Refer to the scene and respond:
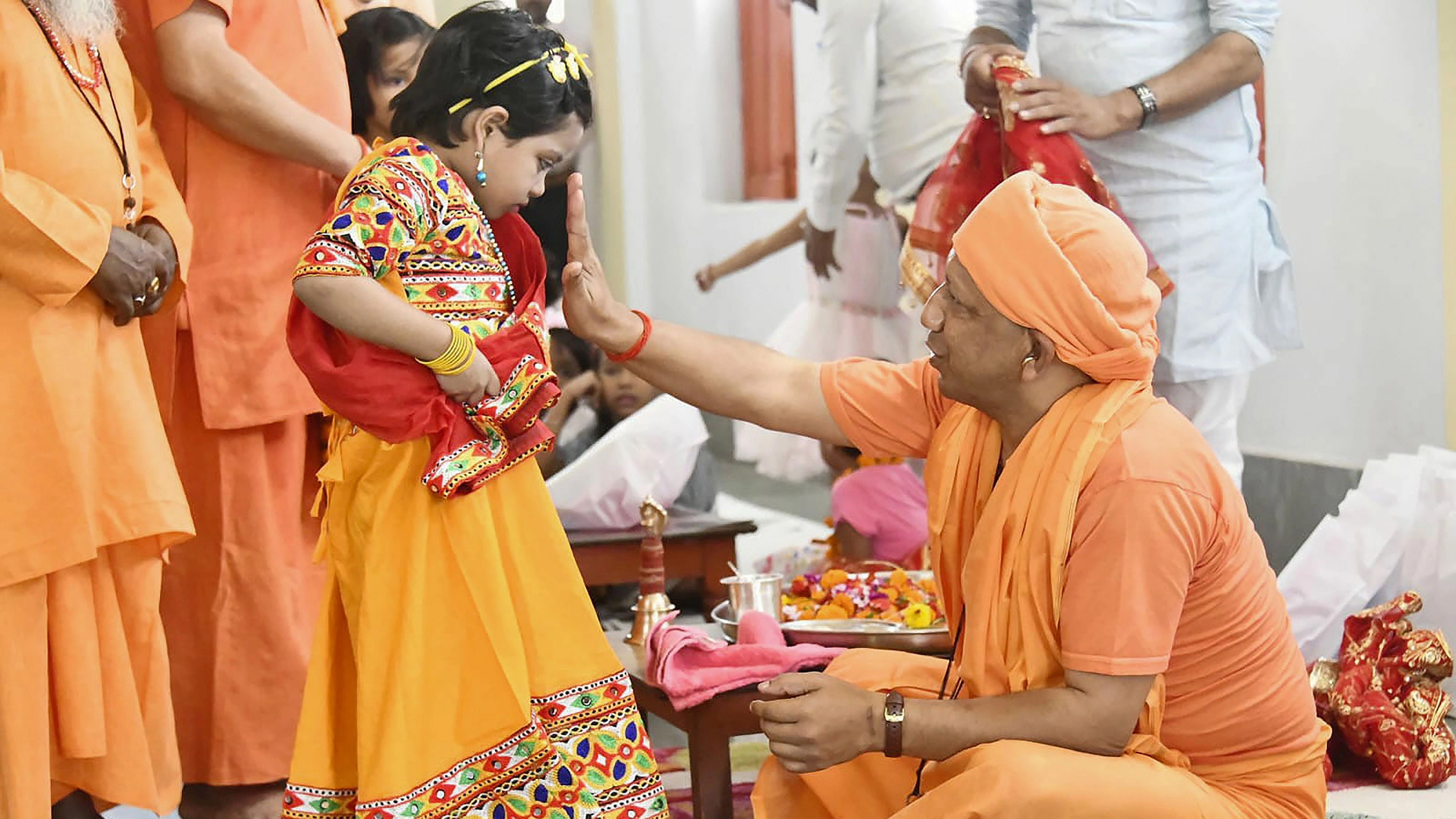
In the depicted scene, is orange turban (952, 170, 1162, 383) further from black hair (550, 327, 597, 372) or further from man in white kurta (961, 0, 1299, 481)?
black hair (550, 327, 597, 372)

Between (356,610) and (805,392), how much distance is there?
2.62 ft

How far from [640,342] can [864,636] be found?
32.3 inches

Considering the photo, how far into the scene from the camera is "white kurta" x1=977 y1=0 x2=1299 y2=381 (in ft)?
12.5

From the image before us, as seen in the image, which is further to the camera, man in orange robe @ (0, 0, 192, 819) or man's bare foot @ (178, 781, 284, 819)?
man's bare foot @ (178, 781, 284, 819)

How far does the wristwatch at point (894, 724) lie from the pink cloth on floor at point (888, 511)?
94.4 inches

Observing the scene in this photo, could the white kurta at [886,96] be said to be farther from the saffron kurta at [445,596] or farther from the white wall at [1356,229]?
the saffron kurta at [445,596]

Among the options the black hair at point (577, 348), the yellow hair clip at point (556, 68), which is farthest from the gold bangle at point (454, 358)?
the black hair at point (577, 348)

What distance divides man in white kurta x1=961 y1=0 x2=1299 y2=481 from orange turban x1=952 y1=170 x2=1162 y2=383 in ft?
6.03

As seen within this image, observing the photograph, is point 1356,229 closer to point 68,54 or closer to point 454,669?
point 454,669

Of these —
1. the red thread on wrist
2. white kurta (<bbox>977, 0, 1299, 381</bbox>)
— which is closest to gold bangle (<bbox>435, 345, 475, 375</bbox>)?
the red thread on wrist

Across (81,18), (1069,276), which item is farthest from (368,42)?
(1069,276)

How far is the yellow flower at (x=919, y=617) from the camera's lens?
3.01 metres

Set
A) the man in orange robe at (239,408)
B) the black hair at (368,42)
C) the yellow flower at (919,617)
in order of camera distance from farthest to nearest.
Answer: the black hair at (368,42)
the yellow flower at (919,617)
the man in orange robe at (239,408)

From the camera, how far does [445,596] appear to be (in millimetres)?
2357
